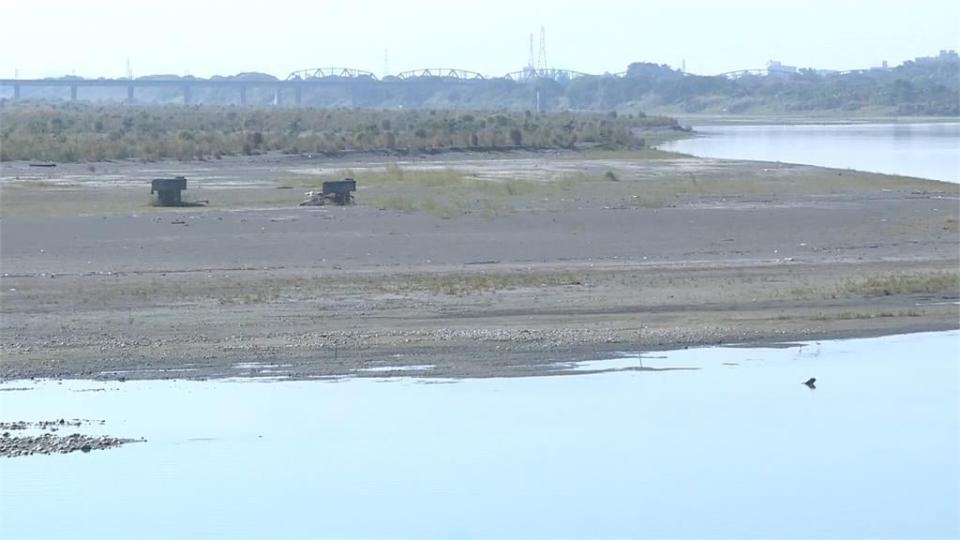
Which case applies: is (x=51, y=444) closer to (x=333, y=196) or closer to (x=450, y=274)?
(x=450, y=274)

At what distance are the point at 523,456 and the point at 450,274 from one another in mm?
10002

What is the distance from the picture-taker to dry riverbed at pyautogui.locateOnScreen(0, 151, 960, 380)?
18562 millimetres

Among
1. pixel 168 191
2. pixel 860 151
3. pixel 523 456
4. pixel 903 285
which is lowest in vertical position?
pixel 860 151

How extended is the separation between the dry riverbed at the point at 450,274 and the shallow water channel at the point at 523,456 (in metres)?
1.07

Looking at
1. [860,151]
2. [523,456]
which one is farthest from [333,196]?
[860,151]

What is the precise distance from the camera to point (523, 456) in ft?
47.3

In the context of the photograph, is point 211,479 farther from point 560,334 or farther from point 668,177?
point 668,177

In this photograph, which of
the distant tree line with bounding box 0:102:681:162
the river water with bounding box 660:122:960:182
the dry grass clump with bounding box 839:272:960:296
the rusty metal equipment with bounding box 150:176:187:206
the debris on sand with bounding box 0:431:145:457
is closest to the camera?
the debris on sand with bounding box 0:431:145:457

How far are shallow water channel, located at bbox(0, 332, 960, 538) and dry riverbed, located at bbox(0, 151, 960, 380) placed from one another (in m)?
1.07

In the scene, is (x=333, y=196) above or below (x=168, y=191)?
below

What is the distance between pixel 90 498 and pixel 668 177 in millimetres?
33734

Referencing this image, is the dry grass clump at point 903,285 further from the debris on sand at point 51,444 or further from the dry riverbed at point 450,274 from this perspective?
the debris on sand at point 51,444

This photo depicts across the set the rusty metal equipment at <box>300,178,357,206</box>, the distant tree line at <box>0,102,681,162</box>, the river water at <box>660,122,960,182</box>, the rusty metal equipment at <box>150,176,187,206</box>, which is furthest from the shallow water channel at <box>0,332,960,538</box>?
the distant tree line at <box>0,102,681,162</box>

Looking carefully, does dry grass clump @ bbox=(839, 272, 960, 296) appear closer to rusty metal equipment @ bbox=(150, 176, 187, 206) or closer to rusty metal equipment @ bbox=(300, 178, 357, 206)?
rusty metal equipment @ bbox=(300, 178, 357, 206)
